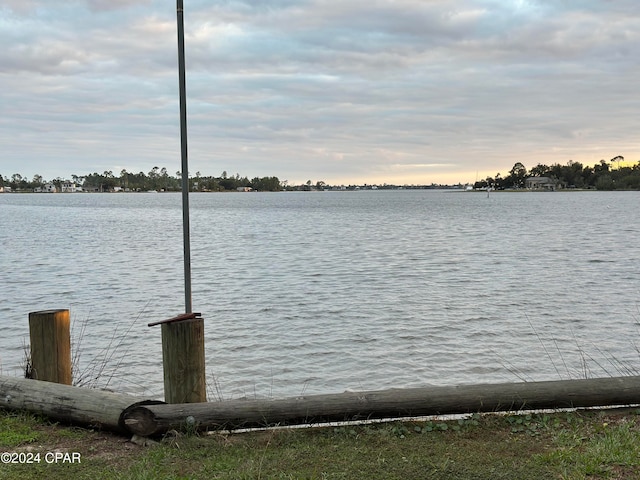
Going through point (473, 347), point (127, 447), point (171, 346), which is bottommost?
point (473, 347)

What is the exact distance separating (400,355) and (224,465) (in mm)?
7912

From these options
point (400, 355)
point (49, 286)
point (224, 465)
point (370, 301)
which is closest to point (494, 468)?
point (224, 465)

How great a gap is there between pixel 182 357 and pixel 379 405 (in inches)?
78.4

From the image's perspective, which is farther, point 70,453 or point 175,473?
point 70,453

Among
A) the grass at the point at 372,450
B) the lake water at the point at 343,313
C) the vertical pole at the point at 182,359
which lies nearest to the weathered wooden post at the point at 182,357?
the vertical pole at the point at 182,359

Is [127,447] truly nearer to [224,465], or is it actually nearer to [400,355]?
[224,465]

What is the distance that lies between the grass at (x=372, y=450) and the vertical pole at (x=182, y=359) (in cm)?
80

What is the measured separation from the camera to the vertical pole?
616 centimetres

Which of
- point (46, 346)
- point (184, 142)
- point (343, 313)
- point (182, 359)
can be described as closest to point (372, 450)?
point (182, 359)

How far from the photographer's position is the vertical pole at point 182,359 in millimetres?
6164

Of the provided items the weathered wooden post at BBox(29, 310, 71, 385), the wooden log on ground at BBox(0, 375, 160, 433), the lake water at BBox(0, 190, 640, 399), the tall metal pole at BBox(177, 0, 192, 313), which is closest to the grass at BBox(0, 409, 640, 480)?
the wooden log on ground at BBox(0, 375, 160, 433)

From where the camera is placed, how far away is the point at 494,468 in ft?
15.4

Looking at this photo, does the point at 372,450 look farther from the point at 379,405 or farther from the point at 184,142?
the point at 184,142

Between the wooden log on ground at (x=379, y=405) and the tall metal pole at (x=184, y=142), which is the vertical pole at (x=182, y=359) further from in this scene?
the wooden log on ground at (x=379, y=405)
